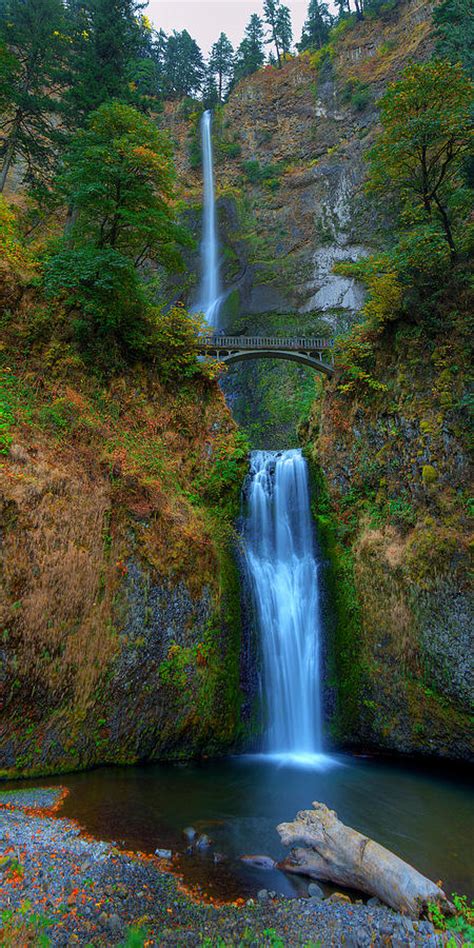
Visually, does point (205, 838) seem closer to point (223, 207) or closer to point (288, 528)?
point (288, 528)

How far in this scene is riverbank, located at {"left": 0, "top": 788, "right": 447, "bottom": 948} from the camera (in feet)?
12.4

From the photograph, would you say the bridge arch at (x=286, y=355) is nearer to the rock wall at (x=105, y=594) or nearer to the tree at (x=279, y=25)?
the rock wall at (x=105, y=594)

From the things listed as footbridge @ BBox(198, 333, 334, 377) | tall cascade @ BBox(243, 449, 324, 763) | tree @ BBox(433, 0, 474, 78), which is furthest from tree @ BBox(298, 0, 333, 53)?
tall cascade @ BBox(243, 449, 324, 763)

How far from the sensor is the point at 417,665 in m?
9.34

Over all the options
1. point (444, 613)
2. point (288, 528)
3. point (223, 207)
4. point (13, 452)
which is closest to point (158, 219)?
point (13, 452)

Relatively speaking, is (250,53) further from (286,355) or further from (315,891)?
(315,891)

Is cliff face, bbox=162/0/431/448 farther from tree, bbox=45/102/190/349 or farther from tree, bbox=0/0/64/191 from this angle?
tree, bbox=45/102/190/349

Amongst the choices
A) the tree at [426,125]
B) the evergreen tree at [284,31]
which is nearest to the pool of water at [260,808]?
the tree at [426,125]

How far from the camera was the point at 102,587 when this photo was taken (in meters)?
8.69

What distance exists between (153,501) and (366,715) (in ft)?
22.7

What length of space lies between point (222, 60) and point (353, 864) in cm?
5962

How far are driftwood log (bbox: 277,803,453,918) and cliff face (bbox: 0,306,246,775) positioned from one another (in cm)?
381

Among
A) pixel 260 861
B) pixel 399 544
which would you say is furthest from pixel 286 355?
pixel 260 861

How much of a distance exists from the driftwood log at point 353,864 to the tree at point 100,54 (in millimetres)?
20538
